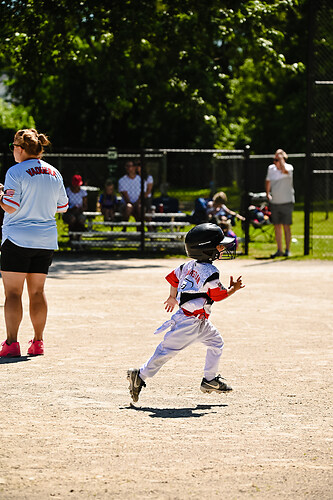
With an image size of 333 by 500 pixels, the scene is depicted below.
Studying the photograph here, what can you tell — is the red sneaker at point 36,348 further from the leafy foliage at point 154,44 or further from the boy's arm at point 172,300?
the leafy foliage at point 154,44

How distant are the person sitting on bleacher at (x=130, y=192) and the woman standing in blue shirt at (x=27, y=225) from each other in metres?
10.2

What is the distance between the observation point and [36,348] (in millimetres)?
8344

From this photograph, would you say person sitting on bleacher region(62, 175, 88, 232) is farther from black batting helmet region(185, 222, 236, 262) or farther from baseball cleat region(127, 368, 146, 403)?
baseball cleat region(127, 368, 146, 403)

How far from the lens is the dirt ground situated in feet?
15.8

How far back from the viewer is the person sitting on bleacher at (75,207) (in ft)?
60.8

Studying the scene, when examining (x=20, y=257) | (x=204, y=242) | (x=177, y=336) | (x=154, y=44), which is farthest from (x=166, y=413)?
(x=154, y=44)

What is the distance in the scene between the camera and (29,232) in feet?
26.8

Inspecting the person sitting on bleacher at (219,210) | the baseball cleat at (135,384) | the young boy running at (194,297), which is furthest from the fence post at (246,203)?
the baseball cleat at (135,384)

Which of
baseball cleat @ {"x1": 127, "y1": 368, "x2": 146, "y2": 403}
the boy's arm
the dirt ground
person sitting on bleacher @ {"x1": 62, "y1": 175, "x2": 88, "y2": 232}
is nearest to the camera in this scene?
the dirt ground

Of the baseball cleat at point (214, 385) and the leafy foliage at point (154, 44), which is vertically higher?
the leafy foliage at point (154, 44)

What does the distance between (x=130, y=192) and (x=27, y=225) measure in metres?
10.5

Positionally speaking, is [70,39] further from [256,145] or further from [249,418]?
[256,145]

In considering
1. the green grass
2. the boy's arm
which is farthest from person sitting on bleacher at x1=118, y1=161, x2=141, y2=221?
the boy's arm

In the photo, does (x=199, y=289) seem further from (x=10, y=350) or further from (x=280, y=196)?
(x=280, y=196)
